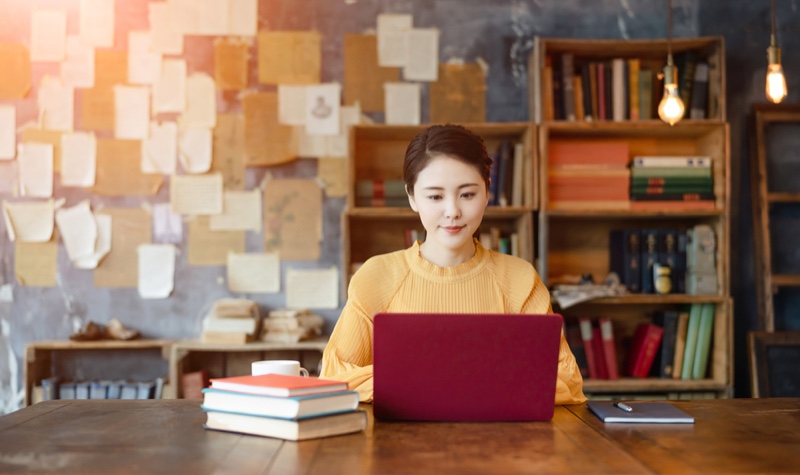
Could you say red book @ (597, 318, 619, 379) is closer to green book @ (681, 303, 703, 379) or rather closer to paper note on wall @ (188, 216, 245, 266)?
green book @ (681, 303, 703, 379)

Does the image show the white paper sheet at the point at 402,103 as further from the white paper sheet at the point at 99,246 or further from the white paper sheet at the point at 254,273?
the white paper sheet at the point at 99,246

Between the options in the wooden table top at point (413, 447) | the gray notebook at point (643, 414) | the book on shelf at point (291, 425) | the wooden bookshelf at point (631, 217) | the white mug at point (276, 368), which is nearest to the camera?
the wooden table top at point (413, 447)

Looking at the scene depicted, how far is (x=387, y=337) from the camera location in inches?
56.4

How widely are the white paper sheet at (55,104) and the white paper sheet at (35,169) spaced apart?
11cm

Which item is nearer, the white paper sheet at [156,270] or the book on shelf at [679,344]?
the book on shelf at [679,344]

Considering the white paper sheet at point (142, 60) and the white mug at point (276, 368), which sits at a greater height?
the white paper sheet at point (142, 60)

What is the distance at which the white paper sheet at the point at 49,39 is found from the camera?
3.66 meters

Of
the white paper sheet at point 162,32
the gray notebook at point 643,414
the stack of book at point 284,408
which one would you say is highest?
the white paper sheet at point 162,32

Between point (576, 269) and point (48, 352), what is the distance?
247 cm

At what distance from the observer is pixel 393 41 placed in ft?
12.2

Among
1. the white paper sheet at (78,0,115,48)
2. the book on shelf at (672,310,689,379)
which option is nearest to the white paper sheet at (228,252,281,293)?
the white paper sheet at (78,0,115,48)

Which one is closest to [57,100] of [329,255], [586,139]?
[329,255]

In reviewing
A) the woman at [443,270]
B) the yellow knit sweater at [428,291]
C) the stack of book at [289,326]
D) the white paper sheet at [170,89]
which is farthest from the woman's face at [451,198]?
the white paper sheet at [170,89]

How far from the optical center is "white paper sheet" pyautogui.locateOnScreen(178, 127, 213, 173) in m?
3.66
